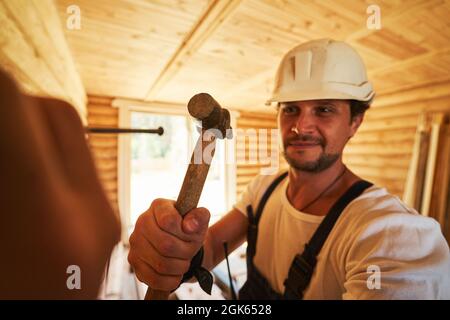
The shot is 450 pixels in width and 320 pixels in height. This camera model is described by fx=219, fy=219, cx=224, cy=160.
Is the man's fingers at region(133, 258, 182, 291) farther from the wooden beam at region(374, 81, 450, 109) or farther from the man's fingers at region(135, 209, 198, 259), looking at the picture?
the wooden beam at region(374, 81, 450, 109)

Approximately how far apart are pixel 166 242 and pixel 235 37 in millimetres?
2682

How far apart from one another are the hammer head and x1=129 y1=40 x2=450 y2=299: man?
28cm

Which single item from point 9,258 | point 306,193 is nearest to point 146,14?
point 306,193

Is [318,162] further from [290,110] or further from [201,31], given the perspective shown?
[201,31]

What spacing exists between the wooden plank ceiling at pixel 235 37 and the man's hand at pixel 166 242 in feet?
3.89

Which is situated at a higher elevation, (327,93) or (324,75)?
(324,75)

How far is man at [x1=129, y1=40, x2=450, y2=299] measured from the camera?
816mm

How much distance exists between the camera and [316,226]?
143cm

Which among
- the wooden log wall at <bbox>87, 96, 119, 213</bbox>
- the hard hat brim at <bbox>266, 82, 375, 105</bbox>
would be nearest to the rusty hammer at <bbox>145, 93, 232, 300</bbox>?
the hard hat brim at <bbox>266, 82, 375, 105</bbox>

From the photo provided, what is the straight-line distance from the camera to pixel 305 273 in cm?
127

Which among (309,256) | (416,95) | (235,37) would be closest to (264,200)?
(309,256)

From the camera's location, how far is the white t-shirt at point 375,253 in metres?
0.87
